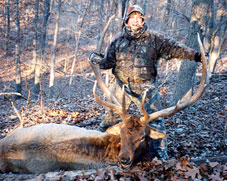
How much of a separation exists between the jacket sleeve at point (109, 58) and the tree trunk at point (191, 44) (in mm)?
2838

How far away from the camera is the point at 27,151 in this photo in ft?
14.2

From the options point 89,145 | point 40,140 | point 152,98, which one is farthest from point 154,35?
point 40,140

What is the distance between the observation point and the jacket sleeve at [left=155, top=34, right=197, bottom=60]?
14.0ft

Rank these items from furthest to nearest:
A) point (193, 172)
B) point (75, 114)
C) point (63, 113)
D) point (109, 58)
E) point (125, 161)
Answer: point (63, 113) → point (75, 114) → point (109, 58) → point (125, 161) → point (193, 172)

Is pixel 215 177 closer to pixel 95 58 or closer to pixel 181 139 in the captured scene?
pixel 181 139

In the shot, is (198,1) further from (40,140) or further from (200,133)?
(40,140)

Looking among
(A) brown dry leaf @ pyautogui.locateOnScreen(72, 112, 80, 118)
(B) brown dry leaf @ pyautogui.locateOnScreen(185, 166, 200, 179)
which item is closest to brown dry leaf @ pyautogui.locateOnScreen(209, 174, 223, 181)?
(B) brown dry leaf @ pyautogui.locateOnScreen(185, 166, 200, 179)

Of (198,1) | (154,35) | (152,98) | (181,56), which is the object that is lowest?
(152,98)

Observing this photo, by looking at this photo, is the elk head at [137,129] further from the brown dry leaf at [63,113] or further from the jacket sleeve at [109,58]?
the brown dry leaf at [63,113]

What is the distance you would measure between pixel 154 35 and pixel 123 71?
3.21 ft

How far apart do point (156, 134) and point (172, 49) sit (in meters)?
1.71

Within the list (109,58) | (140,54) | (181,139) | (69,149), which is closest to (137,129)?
(69,149)

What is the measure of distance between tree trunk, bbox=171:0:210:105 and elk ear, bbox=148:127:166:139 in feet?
9.84

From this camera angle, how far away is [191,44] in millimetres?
6418
